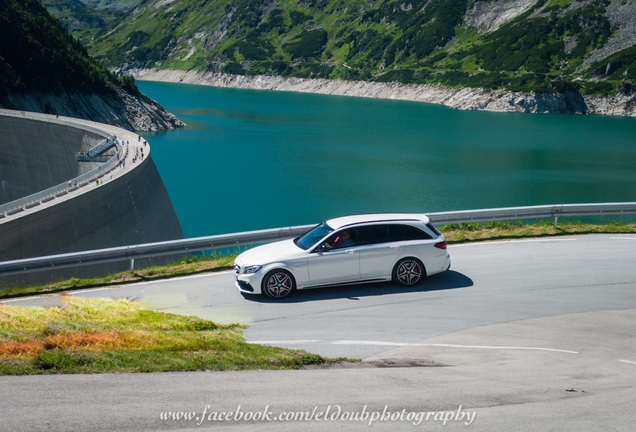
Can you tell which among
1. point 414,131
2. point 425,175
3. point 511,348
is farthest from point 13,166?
point 414,131

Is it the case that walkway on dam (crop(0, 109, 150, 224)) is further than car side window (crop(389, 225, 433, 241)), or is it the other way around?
walkway on dam (crop(0, 109, 150, 224))

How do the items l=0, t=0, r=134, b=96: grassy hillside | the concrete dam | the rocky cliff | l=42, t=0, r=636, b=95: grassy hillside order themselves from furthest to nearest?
1. l=42, t=0, r=636, b=95: grassy hillside
2. l=0, t=0, r=134, b=96: grassy hillside
3. the rocky cliff
4. the concrete dam

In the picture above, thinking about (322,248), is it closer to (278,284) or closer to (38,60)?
(278,284)

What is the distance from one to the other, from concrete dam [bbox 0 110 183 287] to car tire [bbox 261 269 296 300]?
768 centimetres

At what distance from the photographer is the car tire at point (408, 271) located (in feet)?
40.7

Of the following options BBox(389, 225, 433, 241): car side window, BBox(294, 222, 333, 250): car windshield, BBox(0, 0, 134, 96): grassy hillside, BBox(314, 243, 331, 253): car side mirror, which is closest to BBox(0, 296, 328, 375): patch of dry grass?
BBox(314, 243, 331, 253): car side mirror

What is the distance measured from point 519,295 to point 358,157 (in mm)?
60538

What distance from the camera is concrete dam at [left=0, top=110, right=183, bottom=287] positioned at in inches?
904

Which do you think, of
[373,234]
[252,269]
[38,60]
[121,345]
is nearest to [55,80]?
[38,60]

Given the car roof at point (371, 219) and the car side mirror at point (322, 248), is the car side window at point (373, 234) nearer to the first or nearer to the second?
the car roof at point (371, 219)

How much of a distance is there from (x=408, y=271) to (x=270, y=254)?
9.91 ft

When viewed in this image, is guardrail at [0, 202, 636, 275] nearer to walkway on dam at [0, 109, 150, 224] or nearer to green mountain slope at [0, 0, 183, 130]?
walkway on dam at [0, 109, 150, 224]

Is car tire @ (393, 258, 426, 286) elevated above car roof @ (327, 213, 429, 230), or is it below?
below

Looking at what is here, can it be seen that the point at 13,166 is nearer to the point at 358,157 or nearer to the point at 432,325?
the point at 358,157
